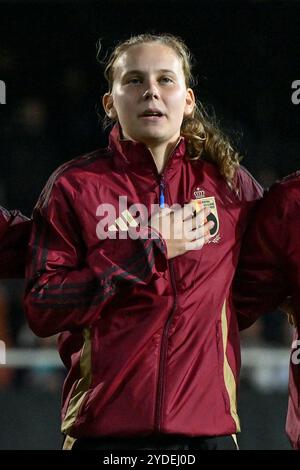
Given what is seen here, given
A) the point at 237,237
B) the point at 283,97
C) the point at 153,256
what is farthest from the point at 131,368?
the point at 283,97

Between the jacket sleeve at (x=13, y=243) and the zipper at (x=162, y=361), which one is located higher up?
the jacket sleeve at (x=13, y=243)

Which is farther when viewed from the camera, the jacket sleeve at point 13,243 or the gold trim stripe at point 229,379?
the jacket sleeve at point 13,243

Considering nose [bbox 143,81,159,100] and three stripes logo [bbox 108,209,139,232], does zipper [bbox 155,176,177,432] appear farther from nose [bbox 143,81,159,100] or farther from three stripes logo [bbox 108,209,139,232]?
nose [bbox 143,81,159,100]

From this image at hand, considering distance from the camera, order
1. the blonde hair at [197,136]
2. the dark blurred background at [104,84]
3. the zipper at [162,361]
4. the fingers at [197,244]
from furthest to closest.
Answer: the dark blurred background at [104,84], the blonde hair at [197,136], the fingers at [197,244], the zipper at [162,361]

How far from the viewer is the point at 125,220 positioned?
6.50ft

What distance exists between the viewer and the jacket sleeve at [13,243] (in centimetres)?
212

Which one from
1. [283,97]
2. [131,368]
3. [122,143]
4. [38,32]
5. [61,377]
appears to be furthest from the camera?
[38,32]

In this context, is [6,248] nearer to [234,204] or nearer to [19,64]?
[234,204]

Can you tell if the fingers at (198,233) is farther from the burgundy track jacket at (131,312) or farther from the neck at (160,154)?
the neck at (160,154)

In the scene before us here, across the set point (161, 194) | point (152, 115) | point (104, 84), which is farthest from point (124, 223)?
point (104, 84)

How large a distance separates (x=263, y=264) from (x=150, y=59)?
0.51m

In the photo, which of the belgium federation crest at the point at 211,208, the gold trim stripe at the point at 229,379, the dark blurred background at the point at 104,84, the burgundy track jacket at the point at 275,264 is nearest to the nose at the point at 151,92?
the belgium federation crest at the point at 211,208

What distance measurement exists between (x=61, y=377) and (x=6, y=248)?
7.11 ft

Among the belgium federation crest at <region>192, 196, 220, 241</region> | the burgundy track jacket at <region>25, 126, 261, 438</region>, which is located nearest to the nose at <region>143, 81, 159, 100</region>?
the burgundy track jacket at <region>25, 126, 261, 438</region>
